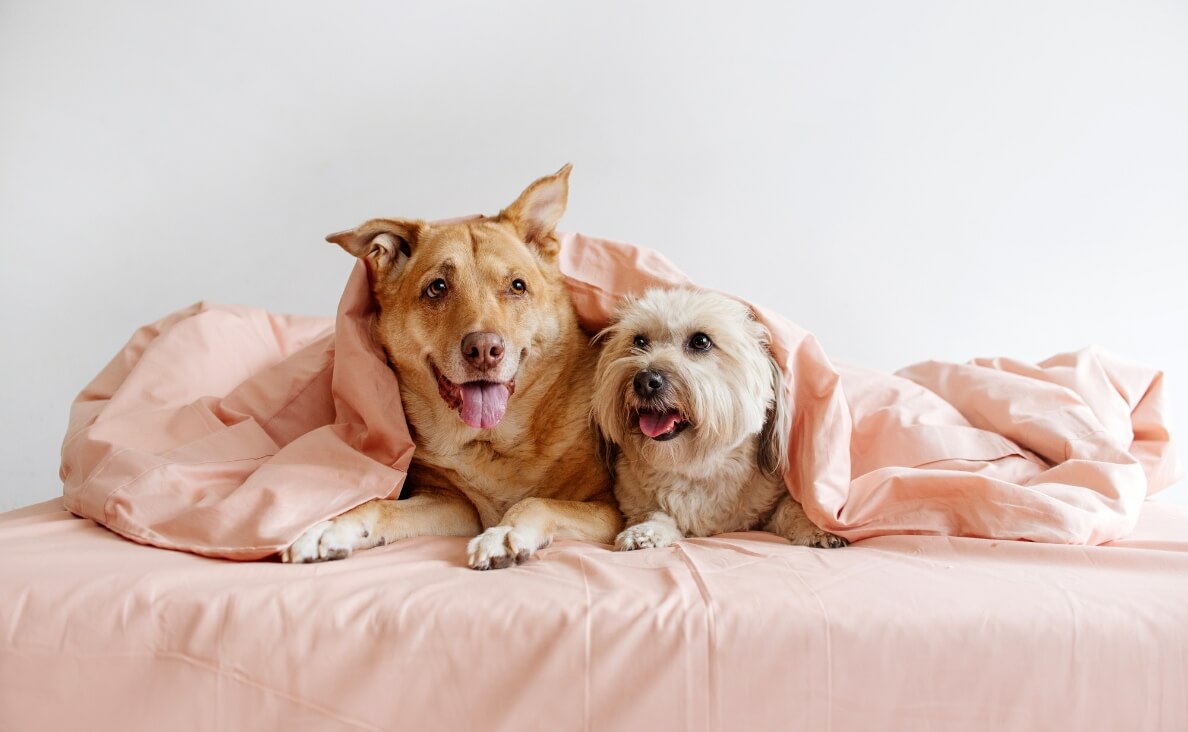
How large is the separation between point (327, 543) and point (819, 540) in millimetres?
1376

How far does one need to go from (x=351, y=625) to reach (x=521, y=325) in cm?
113

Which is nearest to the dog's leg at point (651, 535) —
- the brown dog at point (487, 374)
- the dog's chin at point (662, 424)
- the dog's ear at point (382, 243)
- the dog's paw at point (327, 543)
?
the brown dog at point (487, 374)

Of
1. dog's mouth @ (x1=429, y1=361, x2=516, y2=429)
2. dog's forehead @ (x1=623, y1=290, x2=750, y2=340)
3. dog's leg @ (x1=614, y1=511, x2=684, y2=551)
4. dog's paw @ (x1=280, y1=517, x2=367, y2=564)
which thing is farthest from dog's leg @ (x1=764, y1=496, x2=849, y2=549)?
dog's paw @ (x1=280, y1=517, x2=367, y2=564)

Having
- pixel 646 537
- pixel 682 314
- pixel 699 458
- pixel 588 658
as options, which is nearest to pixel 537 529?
pixel 646 537

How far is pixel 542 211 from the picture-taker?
2840 millimetres

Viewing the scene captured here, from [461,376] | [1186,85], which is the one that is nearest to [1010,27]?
[1186,85]

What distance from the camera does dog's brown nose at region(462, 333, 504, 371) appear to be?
237cm

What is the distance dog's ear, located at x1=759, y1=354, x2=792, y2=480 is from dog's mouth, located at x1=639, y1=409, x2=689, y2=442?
301mm

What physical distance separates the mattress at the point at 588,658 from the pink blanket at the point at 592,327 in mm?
400

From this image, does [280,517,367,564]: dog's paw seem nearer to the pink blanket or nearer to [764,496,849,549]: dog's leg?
the pink blanket

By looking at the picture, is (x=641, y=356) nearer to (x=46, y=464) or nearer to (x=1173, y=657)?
(x=1173, y=657)

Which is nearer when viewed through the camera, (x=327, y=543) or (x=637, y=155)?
(x=327, y=543)

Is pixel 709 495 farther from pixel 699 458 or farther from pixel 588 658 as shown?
pixel 588 658

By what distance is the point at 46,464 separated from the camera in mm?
4242
